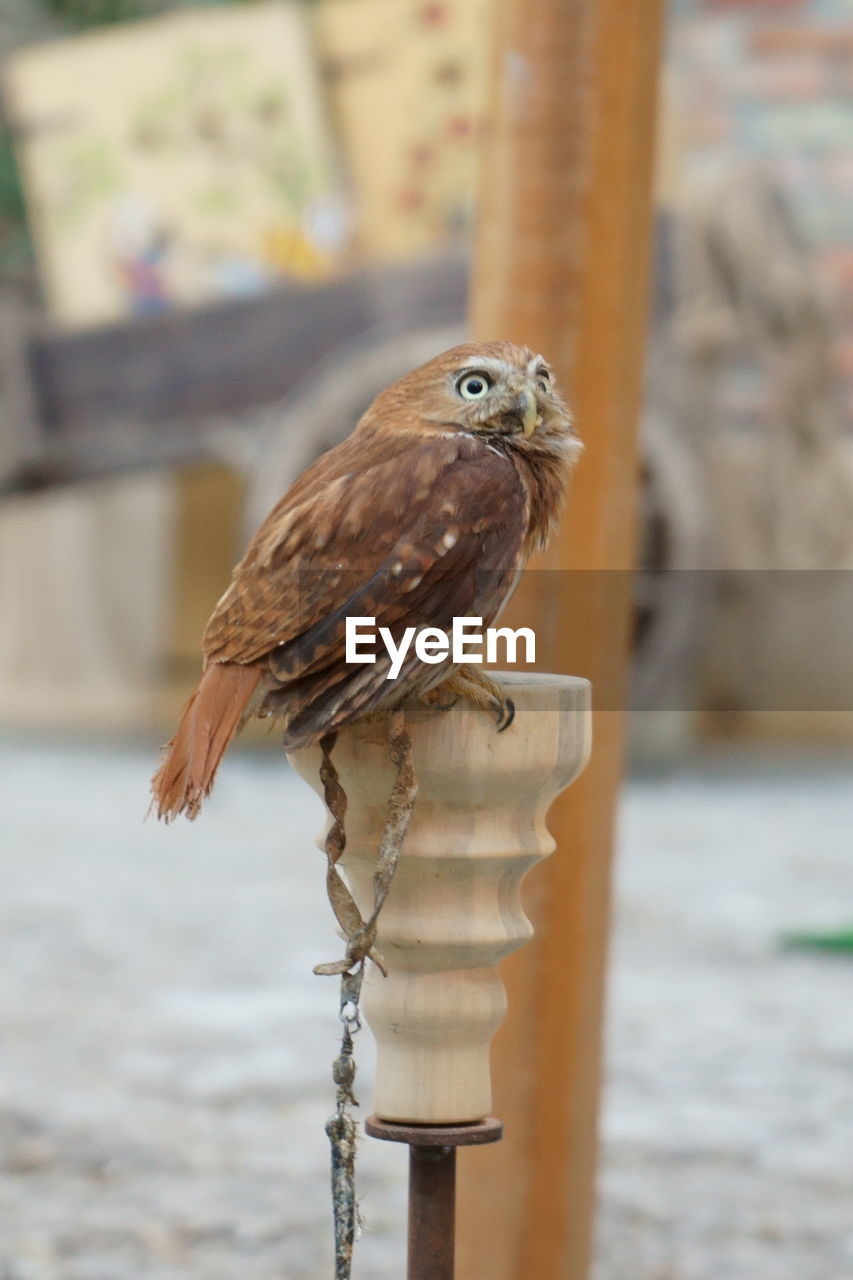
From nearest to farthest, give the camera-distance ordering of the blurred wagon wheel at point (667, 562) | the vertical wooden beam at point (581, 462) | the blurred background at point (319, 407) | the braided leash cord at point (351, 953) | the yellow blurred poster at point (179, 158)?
the braided leash cord at point (351, 953) < the vertical wooden beam at point (581, 462) < the blurred background at point (319, 407) < the blurred wagon wheel at point (667, 562) < the yellow blurred poster at point (179, 158)

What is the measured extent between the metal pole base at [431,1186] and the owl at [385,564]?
0.20 meters

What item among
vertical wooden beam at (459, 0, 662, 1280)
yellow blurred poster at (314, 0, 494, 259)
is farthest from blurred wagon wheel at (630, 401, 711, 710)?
vertical wooden beam at (459, 0, 662, 1280)

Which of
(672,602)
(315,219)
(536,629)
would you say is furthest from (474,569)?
(315,219)

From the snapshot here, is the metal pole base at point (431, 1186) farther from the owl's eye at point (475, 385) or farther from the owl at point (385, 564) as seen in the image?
the owl's eye at point (475, 385)

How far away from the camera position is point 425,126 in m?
4.50

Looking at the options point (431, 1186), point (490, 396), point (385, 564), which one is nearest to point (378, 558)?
point (385, 564)

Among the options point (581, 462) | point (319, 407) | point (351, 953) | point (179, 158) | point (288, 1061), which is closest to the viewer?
point (351, 953)

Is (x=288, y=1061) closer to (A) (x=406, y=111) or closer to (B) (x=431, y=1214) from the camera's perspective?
(B) (x=431, y=1214)

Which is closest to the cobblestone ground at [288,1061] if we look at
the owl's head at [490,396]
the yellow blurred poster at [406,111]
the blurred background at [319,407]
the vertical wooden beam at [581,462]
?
the blurred background at [319,407]

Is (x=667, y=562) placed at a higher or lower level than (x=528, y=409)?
lower

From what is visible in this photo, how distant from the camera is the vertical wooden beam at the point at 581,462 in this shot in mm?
1188

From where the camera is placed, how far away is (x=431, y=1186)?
881 millimetres

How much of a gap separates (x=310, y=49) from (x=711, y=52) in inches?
44.3

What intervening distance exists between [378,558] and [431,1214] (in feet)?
1.09
